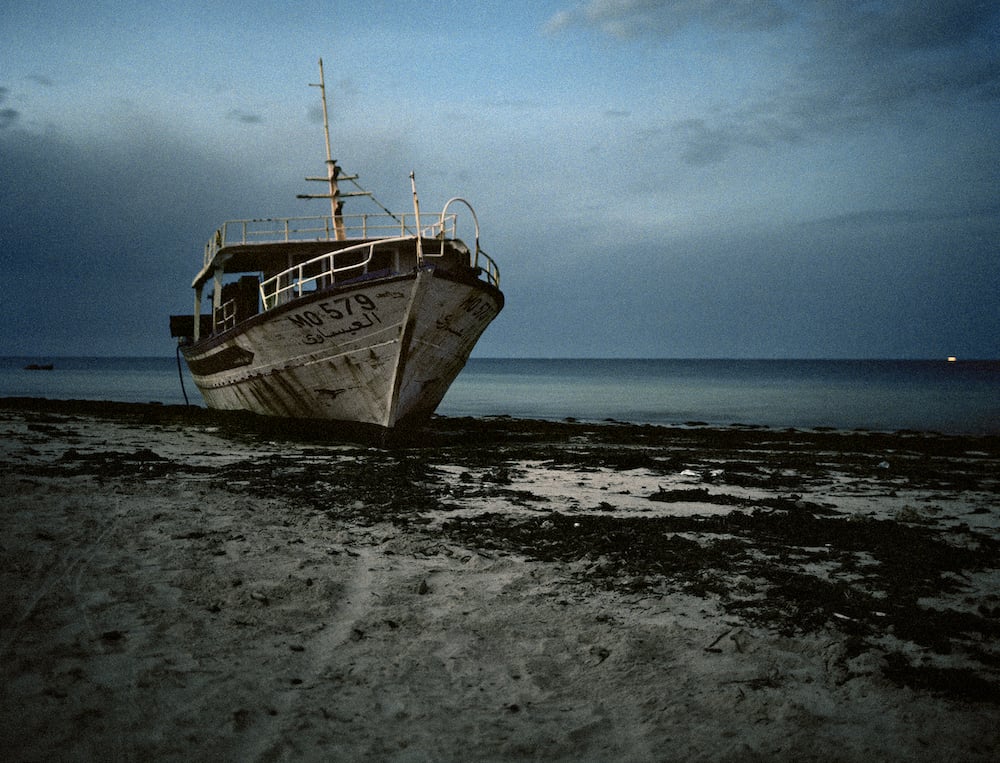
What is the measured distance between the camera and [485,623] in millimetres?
3746

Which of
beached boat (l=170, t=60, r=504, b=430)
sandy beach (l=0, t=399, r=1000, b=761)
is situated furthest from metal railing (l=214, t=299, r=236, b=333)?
sandy beach (l=0, t=399, r=1000, b=761)

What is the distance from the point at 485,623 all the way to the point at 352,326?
8.69m

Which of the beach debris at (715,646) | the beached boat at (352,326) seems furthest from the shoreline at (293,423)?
the beach debris at (715,646)

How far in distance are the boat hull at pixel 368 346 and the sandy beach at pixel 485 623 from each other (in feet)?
13.7

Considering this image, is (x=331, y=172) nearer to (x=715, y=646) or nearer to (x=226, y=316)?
(x=226, y=316)

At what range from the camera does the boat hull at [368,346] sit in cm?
1139

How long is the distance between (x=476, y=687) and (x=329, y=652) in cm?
81

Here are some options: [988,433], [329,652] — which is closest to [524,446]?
[329,652]

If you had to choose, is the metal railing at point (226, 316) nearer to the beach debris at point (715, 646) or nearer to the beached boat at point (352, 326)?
the beached boat at point (352, 326)

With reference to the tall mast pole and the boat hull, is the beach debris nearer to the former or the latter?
the boat hull

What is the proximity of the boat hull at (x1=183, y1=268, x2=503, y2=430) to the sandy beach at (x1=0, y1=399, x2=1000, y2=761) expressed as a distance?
4.16m

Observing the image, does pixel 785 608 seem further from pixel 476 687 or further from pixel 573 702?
pixel 476 687

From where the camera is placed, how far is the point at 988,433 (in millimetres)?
19297

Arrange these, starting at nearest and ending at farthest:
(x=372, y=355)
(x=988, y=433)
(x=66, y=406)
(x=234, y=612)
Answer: (x=234, y=612) < (x=372, y=355) < (x=988, y=433) < (x=66, y=406)
